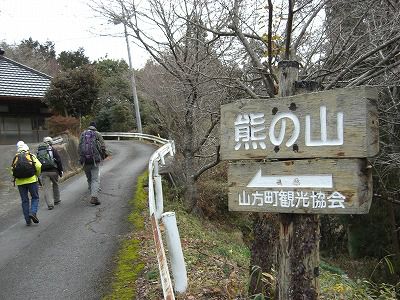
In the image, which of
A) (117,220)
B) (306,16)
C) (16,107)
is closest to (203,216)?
(117,220)

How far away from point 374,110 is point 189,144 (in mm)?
9491

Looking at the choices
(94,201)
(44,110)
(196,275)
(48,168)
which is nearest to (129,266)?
(196,275)

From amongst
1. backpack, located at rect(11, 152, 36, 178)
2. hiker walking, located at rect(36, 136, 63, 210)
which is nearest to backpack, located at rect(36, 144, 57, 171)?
hiker walking, located at rect(36, 136, 63, 210)

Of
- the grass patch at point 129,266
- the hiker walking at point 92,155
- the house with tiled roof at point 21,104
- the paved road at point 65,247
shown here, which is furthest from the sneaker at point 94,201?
the house with tiled roof at point 21,104

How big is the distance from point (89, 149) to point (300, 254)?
27.4 ft

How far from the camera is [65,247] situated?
784 cm

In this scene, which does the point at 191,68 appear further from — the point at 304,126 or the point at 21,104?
the point at 21,104

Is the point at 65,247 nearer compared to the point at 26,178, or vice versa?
the point at 65,247

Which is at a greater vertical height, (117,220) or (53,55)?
(53,55)

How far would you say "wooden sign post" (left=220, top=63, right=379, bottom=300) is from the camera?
282 cm

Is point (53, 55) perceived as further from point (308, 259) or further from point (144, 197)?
point (308, 259)

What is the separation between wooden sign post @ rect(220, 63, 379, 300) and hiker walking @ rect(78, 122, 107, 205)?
7.95m

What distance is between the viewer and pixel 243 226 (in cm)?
1560

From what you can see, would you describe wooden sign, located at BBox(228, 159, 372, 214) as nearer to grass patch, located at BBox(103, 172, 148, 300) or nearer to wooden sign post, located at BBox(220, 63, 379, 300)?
wooden sign post, located at BBox(220, 63, 379, 300)
